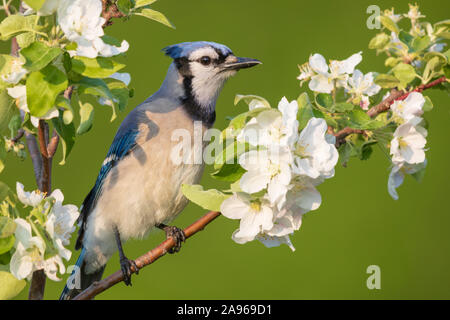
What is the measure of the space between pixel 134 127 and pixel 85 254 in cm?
47

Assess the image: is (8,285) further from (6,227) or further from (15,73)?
(15,73)

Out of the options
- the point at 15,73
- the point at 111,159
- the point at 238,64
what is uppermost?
the point at 238,64

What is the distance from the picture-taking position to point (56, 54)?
2.90 ft

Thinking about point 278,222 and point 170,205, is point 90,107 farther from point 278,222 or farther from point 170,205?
point 170,205

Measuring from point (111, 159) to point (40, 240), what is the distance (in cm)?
91

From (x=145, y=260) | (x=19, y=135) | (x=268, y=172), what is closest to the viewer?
(x=268, y=172)

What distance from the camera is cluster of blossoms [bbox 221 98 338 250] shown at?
34.5 inches

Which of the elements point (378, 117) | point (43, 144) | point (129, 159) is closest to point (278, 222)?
point (378, 117)

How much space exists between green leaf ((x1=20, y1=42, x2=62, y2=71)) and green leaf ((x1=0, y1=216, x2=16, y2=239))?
25 centimetres

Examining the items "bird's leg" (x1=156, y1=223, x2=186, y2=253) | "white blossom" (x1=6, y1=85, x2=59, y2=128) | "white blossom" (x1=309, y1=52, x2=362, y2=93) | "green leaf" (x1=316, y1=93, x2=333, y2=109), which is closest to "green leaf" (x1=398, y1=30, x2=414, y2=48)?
"white blossom" (x1=309, y1=52, x2=362, y2=93)

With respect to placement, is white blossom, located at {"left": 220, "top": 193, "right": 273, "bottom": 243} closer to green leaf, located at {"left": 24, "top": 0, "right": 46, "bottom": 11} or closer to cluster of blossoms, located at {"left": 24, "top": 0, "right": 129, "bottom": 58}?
cluster of blossoms, located at {"left": 24, "top": 0, "right": 129, "bottom": 58}

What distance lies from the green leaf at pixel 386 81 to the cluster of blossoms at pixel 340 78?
18mm

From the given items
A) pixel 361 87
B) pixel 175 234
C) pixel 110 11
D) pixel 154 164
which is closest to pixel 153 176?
pixel 154 164

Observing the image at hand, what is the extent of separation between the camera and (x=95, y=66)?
93 centimetres
